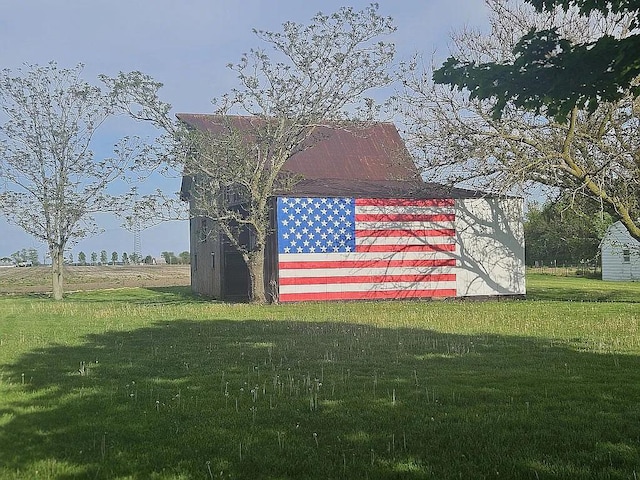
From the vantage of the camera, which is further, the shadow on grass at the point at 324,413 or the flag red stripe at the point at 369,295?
the flag red stripe at the point at 369,295

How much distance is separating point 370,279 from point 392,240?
5.59 feet

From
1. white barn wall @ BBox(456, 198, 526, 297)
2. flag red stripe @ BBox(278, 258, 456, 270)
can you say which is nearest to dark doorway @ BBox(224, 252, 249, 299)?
flag red stripe @ BBox(278, 258, 456, 270)

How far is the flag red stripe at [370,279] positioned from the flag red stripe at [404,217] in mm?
2116

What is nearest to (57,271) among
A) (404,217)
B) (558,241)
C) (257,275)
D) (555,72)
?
(257,275)

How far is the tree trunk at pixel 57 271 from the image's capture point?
33.0 m

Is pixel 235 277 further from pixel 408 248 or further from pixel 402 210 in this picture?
pixel 402 210

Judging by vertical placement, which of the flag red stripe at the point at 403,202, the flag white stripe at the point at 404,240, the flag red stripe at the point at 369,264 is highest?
the flag red stripe at the point at 403,202

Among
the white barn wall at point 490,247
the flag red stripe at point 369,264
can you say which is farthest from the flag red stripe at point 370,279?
the white barn wall at point 490,247

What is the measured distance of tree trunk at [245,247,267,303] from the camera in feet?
83.9

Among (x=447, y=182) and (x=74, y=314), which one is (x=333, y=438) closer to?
(x=74, y=314)

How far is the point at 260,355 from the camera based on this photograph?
10.8m

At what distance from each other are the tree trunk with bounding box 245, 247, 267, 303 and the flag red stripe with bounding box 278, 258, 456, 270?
2.85 feet

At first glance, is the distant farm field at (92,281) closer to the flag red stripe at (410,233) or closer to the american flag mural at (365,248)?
the american flag mural at (365,248)

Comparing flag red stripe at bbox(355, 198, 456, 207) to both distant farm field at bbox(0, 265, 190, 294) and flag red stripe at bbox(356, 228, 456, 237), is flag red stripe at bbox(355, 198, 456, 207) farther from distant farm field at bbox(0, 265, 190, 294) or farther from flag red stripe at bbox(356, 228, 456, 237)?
distant farm field at bbox(0, 265, 190, 294)
